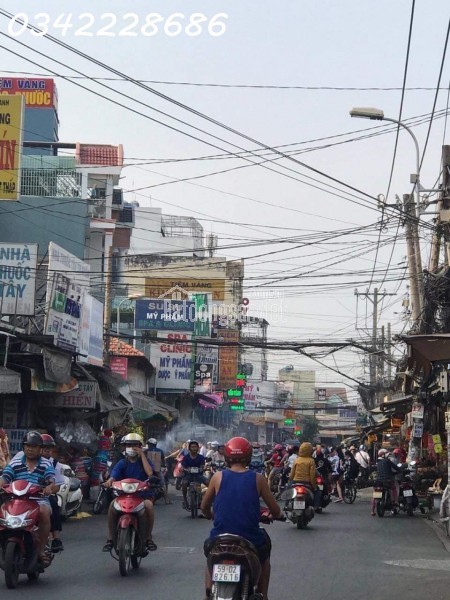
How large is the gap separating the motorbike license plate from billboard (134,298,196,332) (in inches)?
1448

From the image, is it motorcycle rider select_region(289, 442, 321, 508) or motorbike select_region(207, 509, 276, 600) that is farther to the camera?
motorcycle rider select_region(289, 442, 321, 508)

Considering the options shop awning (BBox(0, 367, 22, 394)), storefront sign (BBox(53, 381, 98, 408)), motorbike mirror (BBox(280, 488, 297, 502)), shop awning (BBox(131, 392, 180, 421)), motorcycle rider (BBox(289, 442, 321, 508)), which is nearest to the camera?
motorbike mirror (BBox(280, 488, 297, 502))

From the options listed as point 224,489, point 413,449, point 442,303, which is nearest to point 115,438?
point 413,449

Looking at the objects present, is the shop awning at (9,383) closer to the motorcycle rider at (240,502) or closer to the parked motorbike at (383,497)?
the parked motorbike at (383,497)

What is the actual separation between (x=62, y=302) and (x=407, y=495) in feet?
32.6

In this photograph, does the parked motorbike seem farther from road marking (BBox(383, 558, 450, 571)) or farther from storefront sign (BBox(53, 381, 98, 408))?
road marking (BBox(383, 558, 450, 571))

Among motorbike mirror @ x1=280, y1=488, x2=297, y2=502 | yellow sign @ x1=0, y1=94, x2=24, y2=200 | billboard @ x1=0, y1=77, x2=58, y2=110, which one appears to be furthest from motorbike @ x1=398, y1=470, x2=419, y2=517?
billboard @ x1=0, y1=77, x2=58, y2=110

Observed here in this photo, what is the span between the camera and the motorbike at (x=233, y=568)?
285 inches

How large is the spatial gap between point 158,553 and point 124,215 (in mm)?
46148

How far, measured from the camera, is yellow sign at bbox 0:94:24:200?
83.7 ft

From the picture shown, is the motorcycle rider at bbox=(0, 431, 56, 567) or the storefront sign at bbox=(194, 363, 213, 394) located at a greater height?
the storefront sign at bbox=(194, 363, 213, 394)

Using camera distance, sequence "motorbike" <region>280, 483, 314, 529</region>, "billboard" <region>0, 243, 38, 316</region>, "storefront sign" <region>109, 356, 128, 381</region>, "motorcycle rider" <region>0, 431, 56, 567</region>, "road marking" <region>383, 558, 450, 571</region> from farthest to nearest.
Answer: "storefront sign" <region>109, 356, 128, 381</region>, "billboard" <region>0, 243, 38, 316</region>, "motorbike" <region>280, 483, 314, 529</region>, "road marking" <region>383, 558, 450, 571</region>, "motorcycle rider" <region>0, 431, 56, 567</region>

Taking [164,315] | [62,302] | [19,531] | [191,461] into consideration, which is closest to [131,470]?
[19,531]

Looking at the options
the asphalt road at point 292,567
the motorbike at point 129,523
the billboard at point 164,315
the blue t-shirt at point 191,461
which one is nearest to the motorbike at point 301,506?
the asphalt road at point 292,567
